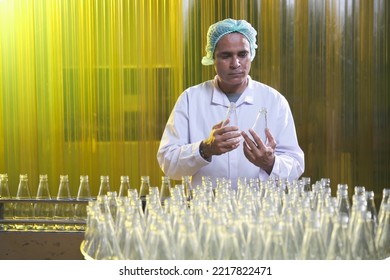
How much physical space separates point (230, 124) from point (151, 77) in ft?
6.02

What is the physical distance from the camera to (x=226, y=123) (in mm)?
2498

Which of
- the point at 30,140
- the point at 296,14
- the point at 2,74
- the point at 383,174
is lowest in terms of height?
the point at 383,174

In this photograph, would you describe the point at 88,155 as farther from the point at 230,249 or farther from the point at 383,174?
the point at 230,249

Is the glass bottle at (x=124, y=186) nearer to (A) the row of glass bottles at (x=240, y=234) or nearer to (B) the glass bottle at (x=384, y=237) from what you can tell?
(A) the row of glass bottles at (x=240, y=234)

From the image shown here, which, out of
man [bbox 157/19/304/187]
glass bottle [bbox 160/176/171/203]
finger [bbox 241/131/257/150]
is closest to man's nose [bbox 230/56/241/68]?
man [bbox 157/19/304/187]

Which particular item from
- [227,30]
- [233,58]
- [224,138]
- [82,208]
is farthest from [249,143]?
[82,208]

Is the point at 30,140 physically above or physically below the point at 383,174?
above

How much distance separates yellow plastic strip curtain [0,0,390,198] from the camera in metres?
4.55

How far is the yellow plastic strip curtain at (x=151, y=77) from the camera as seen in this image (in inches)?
179

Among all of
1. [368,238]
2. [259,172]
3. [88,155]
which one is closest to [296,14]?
[88,155]

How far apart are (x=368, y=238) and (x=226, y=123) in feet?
3.69

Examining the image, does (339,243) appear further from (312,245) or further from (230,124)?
(230,124)

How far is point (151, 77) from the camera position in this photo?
4.63 meters

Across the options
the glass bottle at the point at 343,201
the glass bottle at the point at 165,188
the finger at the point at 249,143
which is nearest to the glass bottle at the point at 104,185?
the glass bottle at the point at 165,188
